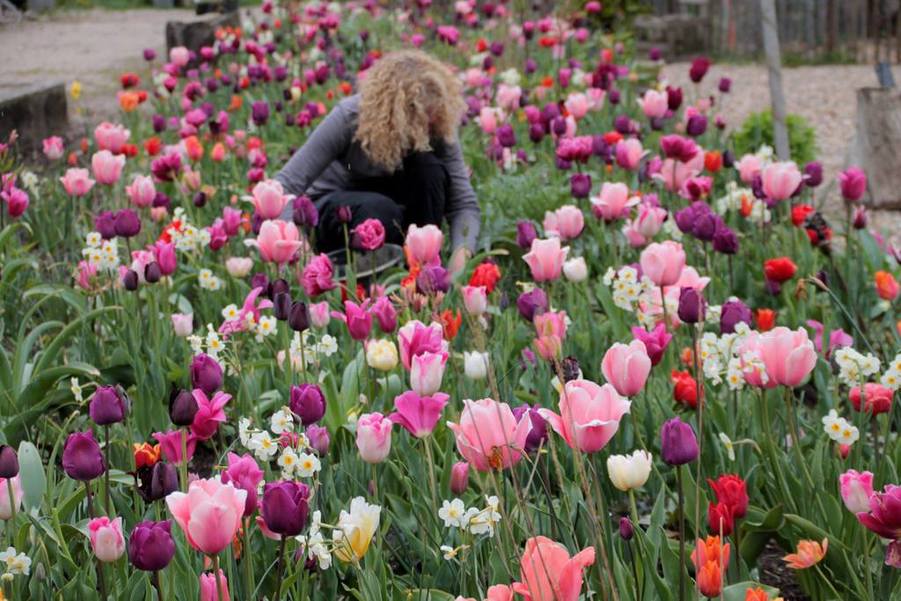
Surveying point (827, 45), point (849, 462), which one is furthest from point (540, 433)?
point (827, 45)

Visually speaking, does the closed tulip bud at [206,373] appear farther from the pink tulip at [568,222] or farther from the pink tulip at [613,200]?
the pink tulip at [613,200]

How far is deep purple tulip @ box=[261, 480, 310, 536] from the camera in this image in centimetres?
156

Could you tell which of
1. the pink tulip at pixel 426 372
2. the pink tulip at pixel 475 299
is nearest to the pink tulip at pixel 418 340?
the pink tulip at pixel 426 372

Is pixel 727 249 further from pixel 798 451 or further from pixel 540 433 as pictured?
pixel 540 433

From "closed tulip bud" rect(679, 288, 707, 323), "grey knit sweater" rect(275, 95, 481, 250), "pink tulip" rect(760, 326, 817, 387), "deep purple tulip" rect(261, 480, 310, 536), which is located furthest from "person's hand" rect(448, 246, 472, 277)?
"deep purple tulip" rect(261, 480, 310, 536)

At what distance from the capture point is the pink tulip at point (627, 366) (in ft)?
6.30

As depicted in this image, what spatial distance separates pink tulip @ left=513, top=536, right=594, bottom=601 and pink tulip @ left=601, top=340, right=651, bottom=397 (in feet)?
1.53

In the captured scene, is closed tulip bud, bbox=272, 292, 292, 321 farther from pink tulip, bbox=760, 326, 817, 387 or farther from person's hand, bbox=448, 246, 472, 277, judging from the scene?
person's hand, bbox=448, 246, 472, 277

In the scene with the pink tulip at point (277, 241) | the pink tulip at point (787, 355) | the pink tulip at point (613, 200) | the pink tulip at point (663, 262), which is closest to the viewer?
the pink tulip at point (787, 355)

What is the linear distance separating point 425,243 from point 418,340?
34.7 inches

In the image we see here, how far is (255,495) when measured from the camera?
70.0 inches

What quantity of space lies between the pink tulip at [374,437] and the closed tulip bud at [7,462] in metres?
0.51

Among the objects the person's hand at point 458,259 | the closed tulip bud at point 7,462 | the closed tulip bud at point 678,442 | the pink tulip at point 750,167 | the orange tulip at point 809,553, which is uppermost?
the closed tulip bud at point 7,462

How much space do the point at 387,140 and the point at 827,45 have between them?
9.88m
